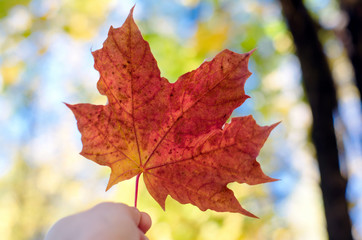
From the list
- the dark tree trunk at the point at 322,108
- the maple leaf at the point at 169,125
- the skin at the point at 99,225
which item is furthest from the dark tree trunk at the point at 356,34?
the skin at the point at 99,225

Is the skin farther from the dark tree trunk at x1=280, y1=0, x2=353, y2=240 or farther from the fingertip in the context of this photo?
the dark tree trunk at x1=280, y1=0, x2=353, y2=240

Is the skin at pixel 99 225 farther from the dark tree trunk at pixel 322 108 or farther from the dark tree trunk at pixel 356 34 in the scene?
the dark tree trunk at pixel 356 34

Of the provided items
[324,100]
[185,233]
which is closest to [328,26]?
[324,100]

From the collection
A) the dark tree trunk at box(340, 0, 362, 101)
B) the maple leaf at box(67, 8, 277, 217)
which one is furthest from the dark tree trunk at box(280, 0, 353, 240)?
the maple leaf at box(67, 8, 277, 217)

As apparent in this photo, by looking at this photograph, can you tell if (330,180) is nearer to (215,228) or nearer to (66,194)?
(215,228)

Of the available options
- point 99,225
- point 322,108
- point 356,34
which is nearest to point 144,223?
point 99,225

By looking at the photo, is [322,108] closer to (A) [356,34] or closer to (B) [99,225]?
(A) [356,34]
